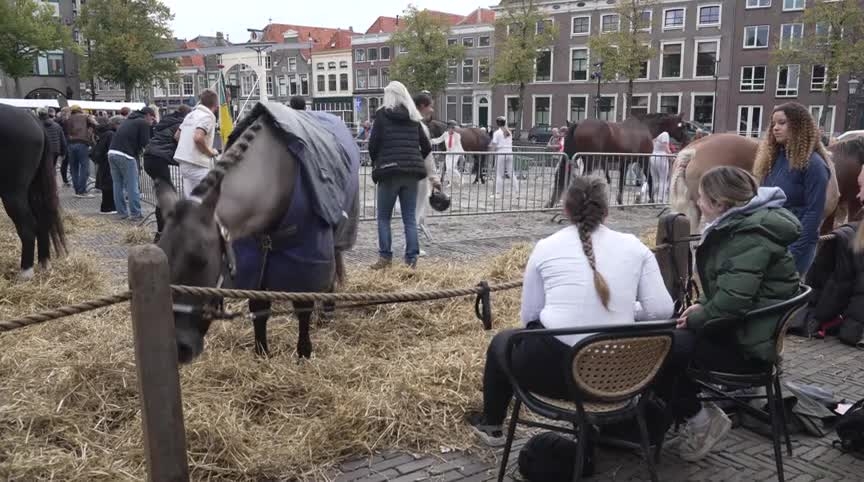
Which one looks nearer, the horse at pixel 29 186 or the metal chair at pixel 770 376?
the metal chair at pixel 770 376

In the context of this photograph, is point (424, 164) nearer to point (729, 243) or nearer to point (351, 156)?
point (351, 156)

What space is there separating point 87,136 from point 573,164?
952 centimetres

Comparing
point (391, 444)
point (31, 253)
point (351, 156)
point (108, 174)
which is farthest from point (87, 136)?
point (391, 444)

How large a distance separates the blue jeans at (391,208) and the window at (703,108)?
4467cm

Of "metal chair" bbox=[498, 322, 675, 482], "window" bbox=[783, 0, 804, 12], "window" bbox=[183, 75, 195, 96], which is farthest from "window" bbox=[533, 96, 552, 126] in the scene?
"metal chair" bbox=[498, 322, 675, 482]

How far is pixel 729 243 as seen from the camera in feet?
10.2

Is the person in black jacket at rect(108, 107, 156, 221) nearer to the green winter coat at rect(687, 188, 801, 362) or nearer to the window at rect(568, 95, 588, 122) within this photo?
the green winter coat at rect(687, 188, 801, 362)

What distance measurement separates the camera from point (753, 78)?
4525 cm

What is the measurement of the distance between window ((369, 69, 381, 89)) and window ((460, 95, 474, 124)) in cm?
1010

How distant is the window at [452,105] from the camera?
5888cm

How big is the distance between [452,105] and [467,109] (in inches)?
60.1

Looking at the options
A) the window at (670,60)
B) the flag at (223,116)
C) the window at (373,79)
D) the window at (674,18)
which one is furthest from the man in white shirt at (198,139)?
the window at (373,79)

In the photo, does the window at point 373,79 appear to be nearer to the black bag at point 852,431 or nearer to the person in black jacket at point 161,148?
the person in black jacket at point 161,148

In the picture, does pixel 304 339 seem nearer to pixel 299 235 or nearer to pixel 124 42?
pixel 299 235
